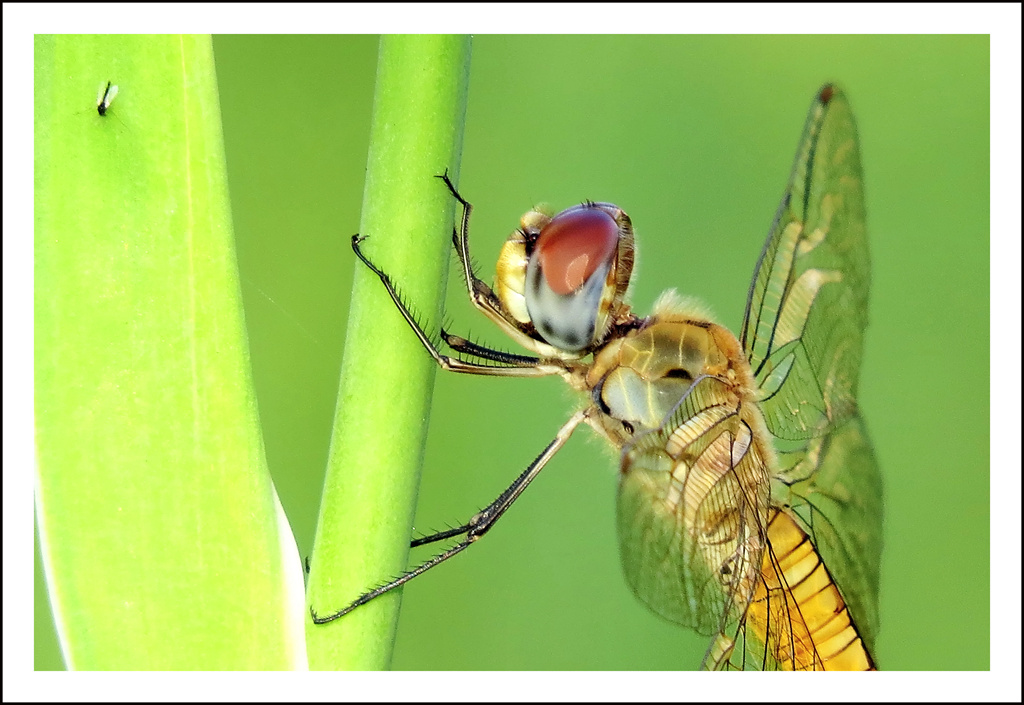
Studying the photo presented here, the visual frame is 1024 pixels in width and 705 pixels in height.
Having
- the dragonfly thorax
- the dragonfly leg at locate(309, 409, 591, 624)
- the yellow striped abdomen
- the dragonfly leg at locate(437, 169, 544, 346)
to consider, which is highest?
the dragonfly leg at locate(437, 169, 544, 346)

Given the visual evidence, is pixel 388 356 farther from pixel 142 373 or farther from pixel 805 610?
pixel 805 610

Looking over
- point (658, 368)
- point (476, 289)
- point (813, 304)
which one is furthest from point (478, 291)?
point (813, 304)

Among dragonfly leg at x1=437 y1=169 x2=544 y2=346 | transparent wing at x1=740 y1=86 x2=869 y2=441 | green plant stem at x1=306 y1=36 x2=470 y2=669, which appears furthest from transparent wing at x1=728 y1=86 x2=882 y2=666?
green plant stem at x1=306 y1=36 x2=470 y2=669

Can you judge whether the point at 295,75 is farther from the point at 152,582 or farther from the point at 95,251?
the point at 152,582

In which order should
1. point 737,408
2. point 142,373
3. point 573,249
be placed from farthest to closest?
1. point 737,408
2. point 573,249
3. point 142,373

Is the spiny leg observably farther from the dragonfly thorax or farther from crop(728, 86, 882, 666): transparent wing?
crop(728, 86, 882, 666): transparent wing

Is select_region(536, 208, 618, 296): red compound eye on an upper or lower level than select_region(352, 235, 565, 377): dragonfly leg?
upper

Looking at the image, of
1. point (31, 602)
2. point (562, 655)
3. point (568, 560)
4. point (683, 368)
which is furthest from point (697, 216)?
point (31, 602)
